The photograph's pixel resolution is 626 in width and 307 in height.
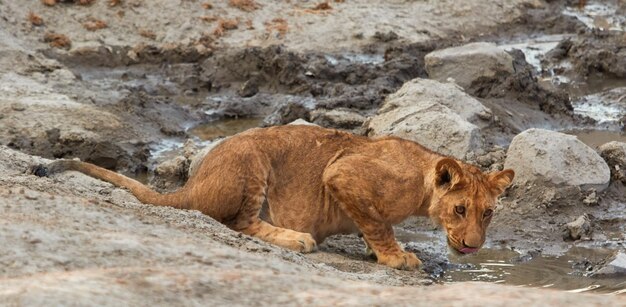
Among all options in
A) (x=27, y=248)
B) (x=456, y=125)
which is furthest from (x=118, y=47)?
(x=27, y=248)

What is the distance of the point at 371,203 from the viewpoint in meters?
9.96

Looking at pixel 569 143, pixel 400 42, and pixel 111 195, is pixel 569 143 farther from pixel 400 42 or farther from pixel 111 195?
pixel 400 42

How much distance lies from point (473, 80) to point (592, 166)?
181 inches

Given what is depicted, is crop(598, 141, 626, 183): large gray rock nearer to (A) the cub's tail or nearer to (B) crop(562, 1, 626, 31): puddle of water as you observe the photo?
(A) the cub's tail

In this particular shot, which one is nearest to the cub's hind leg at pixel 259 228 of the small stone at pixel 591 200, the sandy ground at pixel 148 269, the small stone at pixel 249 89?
the sandy ground at pixel 148 269

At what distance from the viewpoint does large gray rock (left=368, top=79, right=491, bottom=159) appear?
44.5ft

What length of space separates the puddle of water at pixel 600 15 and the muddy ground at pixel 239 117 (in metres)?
0.10

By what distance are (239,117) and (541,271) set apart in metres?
7.36

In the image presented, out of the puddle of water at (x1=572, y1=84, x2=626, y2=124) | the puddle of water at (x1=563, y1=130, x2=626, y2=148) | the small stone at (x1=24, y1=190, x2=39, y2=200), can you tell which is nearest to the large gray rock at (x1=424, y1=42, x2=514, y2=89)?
the puddle of water at (x1=572, y1=84, x2=626, y2=124)

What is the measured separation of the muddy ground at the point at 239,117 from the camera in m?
6.34

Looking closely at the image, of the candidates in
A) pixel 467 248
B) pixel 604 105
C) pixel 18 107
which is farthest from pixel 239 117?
pixel 467 248

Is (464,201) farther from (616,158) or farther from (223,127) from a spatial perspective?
(223,127)

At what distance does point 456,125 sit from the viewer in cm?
1376

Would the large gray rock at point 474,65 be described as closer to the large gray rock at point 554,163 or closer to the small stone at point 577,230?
the large gray rock at point 554,163
